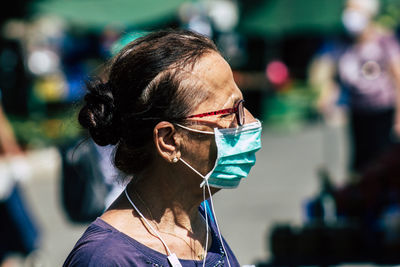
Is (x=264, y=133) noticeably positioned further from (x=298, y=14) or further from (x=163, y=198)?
(x=163, y=198)

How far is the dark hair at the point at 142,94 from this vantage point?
1871 millimetres

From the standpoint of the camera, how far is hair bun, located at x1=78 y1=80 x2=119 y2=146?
1.94 m

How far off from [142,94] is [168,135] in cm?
14

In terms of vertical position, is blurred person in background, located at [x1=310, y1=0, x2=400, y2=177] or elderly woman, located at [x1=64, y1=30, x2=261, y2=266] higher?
elderly woman, located at [x1=64, y1=30, x2=261, y2=266]

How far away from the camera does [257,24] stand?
1150cm

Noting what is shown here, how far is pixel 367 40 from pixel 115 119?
4762mm

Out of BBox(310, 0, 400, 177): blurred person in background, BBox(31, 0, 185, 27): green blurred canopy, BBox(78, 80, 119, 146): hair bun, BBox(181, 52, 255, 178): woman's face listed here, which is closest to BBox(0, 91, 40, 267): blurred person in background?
BBox(310, 0, 400, 177): blurred person in background

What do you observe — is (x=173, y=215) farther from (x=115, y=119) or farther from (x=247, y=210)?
(x=247, y=210)

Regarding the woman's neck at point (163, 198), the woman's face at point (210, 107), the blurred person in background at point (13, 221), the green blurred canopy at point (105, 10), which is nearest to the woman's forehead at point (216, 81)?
the woman's face at point (210, 107)

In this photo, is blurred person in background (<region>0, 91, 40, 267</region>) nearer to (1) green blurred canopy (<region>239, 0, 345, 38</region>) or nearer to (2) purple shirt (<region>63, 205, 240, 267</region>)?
(2) purple shirt (<region>63, 205, 240, 267</region>)

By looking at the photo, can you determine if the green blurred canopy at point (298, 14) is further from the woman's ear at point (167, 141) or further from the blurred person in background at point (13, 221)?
the woman's ear at point (167, 141)

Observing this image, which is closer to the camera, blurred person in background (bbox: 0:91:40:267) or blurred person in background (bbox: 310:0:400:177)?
blurred person in background (bbox: 0:91:40:267)

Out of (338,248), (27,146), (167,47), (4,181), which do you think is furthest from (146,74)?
(27,146)

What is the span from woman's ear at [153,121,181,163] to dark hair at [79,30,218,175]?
18mm
